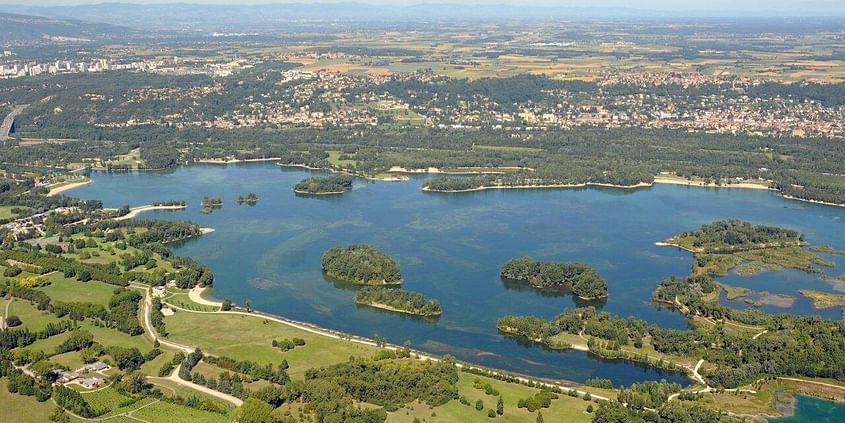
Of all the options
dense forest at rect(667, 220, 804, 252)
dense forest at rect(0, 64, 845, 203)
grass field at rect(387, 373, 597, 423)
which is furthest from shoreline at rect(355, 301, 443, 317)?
dense forest at rect(0, 64, 845, 203)

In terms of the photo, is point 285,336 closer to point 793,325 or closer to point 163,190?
point 793,325

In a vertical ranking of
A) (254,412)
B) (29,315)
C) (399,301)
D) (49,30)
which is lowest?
(29,315)

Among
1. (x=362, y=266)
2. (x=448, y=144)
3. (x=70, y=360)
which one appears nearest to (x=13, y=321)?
(x=70, y=360)

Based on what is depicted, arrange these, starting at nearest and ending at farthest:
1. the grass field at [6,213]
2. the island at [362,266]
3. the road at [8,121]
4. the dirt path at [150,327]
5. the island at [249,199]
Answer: the dirt path at [150,327] < the island at [362,266] < the grass field at [6,213] < the island at [249,199] < the road at [8,121]

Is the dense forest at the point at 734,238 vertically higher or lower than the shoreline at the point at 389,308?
higher

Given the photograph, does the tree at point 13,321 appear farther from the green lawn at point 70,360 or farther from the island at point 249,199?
the island at point 249,199

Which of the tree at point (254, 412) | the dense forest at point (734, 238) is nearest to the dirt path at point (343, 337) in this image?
the tree at point (254, 412)

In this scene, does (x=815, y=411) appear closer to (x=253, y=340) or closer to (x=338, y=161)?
(x=253, y=340)
